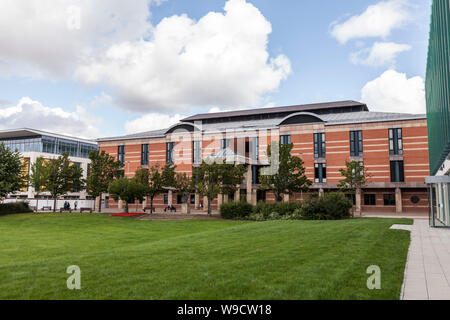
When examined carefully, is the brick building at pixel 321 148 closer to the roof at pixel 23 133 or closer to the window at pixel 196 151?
the window at pixel 196 151

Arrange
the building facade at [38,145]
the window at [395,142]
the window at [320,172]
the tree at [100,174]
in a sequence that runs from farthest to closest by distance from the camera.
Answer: the building facade at [38,145] < the window at [320,172] < the window at [395,142] < the tree at [100,174]

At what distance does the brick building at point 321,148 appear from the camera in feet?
147

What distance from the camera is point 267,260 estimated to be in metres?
9.56

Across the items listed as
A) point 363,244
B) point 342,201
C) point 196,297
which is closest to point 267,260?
point 196,297

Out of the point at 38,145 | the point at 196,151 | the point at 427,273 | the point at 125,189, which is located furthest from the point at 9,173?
the point at 38,145

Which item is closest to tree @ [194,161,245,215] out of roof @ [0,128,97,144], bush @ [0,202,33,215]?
bush @ [0,202,33,215]

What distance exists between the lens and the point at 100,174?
1772 inches

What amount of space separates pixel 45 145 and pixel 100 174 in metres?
40.5

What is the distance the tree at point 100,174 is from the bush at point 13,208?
743 centimetres

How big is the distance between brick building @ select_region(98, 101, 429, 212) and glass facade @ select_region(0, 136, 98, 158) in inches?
946

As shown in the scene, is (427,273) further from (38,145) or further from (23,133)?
(23,133)

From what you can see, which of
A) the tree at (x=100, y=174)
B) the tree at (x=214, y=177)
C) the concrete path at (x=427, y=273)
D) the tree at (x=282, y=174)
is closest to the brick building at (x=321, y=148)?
the tree at (x=214, y=177)
